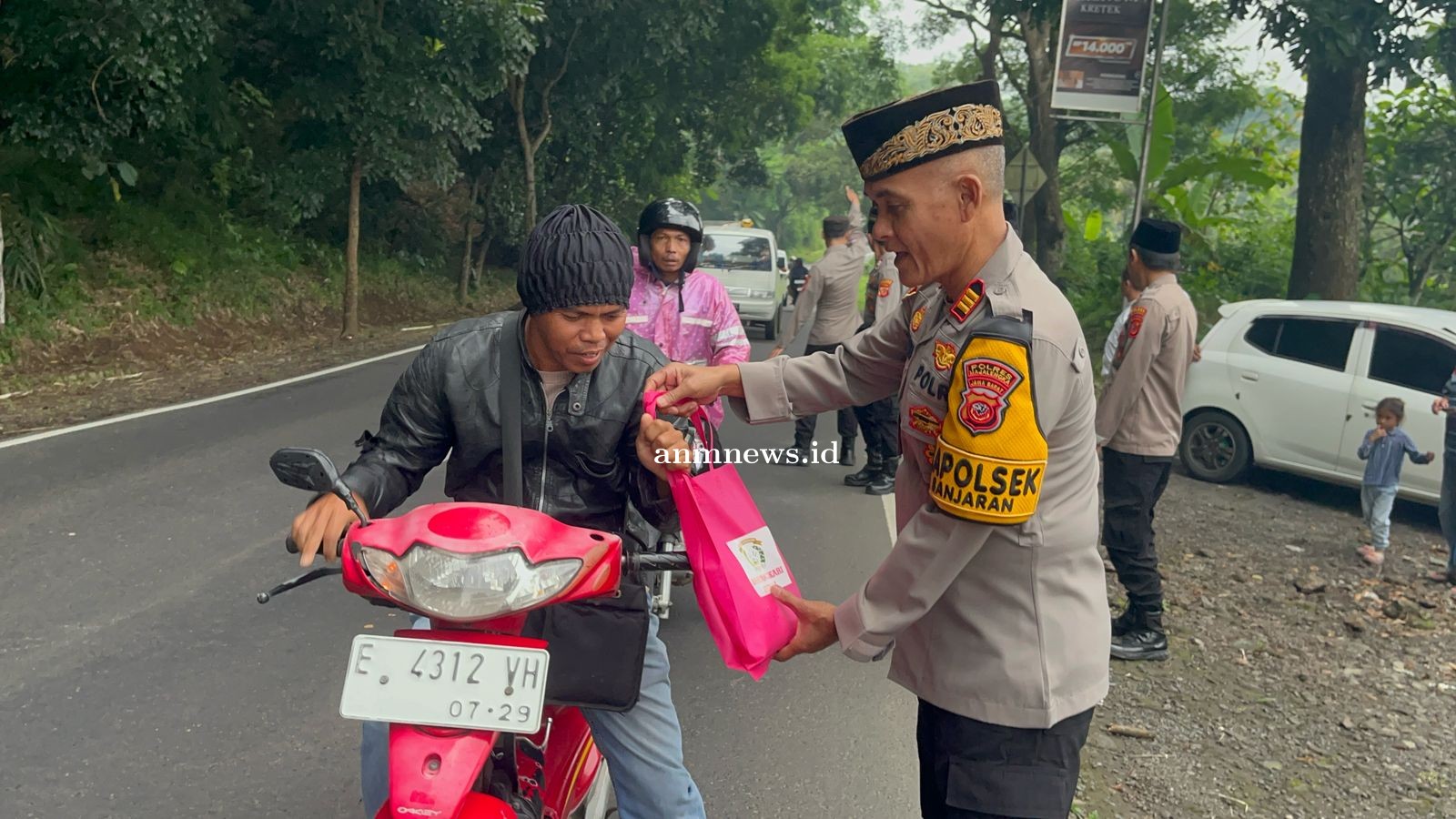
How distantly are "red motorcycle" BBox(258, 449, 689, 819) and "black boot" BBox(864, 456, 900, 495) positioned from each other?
20.8ft

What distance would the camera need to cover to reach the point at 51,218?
1352 cm

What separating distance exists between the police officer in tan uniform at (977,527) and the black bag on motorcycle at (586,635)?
0.35 m

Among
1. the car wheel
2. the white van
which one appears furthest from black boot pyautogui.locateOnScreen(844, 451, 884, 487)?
the white van

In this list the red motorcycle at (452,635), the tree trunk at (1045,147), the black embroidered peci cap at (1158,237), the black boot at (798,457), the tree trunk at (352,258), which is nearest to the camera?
the red motorcycle at (452,635)

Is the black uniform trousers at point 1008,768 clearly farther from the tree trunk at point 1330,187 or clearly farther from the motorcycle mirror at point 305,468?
the tree trunk at point 1330,187

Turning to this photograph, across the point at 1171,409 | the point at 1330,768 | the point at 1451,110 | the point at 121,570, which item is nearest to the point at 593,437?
the point at 1330,768

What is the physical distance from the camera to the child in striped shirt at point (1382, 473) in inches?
266

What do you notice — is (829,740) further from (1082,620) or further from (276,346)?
(276,346)

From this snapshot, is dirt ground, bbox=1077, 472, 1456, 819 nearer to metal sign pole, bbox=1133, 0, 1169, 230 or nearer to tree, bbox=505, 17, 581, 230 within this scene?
metal sign pole, bbox=1133, 0, 1169, 230

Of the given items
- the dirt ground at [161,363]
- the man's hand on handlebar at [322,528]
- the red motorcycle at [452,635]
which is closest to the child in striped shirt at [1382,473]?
the red motorcycle at [452,635]

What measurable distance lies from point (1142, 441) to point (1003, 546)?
337 centimetres

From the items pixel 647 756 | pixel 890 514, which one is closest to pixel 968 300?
pixel 647 756

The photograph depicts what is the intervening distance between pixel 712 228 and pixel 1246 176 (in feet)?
30.5

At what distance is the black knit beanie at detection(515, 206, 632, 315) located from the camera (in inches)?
90.1
